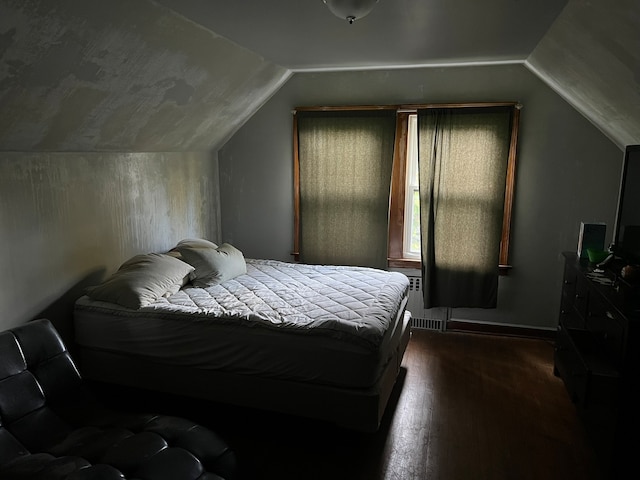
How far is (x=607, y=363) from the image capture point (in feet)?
7.77

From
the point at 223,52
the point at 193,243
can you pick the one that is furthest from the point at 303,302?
the point at 223,52

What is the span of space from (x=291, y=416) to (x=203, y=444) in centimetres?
95

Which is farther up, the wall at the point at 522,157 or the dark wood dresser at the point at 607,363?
the wall at the point at 522,157

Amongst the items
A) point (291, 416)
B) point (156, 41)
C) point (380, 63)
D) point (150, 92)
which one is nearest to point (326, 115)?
point (380, 63)

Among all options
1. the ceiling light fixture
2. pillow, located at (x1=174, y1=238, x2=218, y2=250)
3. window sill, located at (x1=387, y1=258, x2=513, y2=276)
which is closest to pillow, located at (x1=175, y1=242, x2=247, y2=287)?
pillow, located at (x1=174, y1=238, x2=218, y2=250)

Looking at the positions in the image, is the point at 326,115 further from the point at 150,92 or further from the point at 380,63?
the point at 150,92

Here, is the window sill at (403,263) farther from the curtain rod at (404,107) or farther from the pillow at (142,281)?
the pillow at (142,281)

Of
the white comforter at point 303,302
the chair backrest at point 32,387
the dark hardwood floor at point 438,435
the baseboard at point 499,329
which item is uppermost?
the white comforter at point 303,302

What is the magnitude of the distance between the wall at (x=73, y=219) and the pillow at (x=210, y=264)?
1.37 feet

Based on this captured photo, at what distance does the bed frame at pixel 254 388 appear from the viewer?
2434 millimetres

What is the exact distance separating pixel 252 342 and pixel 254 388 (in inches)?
10.3

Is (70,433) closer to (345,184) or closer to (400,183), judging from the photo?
(345,184)

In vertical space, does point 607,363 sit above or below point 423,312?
above

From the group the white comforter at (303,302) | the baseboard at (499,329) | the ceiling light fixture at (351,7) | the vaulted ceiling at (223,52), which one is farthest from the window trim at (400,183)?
the ceiling light fixture at (351,7)
